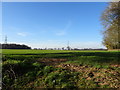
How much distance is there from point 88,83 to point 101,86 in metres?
0.62

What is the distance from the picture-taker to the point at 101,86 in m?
5.32

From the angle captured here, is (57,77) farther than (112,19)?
No

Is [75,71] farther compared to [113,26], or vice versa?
[113,26]

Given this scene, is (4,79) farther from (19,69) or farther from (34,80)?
(34,80)

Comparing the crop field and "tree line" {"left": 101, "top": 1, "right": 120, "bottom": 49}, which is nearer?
the crop field

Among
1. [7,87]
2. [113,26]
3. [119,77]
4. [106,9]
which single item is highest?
[106,9]

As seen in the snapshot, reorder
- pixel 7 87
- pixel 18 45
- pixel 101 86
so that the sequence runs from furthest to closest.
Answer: pixel 18 45
pixel 7 87
pixel 101 86

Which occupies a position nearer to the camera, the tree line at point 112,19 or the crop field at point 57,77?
the crop field at point 57,77

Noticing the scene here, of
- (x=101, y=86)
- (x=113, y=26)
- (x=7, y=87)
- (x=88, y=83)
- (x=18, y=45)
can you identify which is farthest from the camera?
(x=18, y=45)

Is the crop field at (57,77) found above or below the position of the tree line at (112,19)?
below

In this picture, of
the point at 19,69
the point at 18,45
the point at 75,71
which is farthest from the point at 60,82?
the point at 18,45

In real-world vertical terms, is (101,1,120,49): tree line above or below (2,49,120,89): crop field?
above

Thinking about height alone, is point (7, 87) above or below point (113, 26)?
below

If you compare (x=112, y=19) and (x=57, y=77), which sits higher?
(x=112, y=19)
